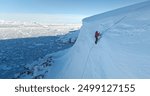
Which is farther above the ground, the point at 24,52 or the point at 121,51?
the point at 121,51

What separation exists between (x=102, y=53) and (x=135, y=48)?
8.34ft

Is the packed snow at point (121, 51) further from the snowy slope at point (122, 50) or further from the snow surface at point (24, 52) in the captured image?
the snow surface at point (24, 52)

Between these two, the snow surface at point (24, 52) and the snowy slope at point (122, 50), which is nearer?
the snowy slope at point (122, 50)

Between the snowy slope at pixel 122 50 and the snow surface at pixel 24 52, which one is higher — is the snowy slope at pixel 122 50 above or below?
above

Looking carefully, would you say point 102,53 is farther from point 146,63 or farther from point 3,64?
point 3,64

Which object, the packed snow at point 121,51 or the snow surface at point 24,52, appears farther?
the snow surface at point 24,52

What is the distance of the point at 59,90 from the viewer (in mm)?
7680

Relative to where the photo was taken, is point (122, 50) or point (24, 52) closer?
point (122, 50)

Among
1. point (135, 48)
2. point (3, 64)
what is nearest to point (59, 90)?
point (135, 48)

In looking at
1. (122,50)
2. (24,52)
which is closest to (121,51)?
(122,50)

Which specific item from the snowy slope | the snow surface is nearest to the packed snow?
the snowy slope

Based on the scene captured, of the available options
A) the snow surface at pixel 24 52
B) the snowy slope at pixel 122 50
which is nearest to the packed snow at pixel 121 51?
the snowy slope at pixel 122 50

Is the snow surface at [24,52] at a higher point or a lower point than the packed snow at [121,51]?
lower

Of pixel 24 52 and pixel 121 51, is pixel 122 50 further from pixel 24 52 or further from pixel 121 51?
pixel 24 52
